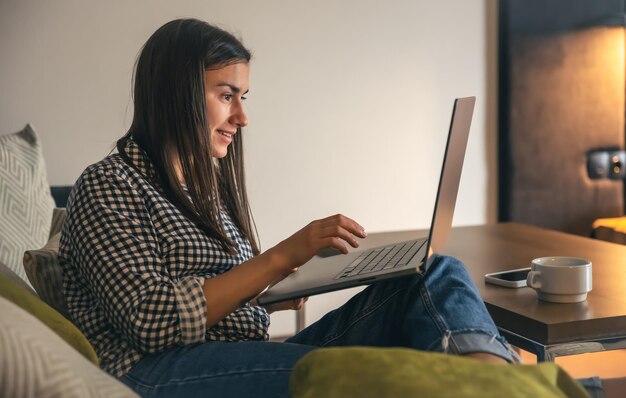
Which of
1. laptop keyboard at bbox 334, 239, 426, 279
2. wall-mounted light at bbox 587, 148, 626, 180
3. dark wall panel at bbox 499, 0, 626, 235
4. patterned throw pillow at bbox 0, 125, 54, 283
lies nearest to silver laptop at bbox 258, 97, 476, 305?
laptop keyboard at bbox 334, 239, 426, 279

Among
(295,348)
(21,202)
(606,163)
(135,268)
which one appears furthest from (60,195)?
(606,163)

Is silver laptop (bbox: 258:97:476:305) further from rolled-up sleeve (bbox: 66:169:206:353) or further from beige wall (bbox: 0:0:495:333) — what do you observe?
beige wall (bbox: 0:0:495:333)

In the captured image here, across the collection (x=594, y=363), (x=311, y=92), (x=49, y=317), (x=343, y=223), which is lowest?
(x=594, y=363)

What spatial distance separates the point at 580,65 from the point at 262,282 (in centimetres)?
251

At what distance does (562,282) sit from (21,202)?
135 cm

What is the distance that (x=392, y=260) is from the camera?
5.20ft

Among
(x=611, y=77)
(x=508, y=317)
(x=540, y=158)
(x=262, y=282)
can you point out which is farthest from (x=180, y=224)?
(x=611, y=77)

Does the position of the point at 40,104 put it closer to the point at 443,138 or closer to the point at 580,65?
the point at 443,138

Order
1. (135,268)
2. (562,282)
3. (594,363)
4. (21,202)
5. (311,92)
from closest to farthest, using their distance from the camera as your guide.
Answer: (135,268)
(562,282)
(594,363)
(21,202)
(311,92)

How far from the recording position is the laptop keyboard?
4.94 ft

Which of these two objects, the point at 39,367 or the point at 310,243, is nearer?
the point at 39,367

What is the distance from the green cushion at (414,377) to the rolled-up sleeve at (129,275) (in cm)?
51

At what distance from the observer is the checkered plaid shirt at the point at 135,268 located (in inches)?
54.8

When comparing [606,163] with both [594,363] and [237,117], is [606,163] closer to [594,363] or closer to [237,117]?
[594,363]
